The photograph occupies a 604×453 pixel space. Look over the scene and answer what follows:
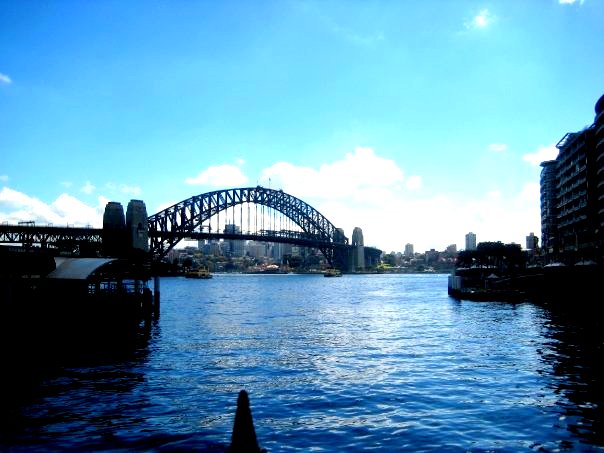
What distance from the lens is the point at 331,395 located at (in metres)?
21.7

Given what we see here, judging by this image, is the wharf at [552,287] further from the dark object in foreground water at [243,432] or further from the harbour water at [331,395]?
the dark object in foreground water at [243,432]

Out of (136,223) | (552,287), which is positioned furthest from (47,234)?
(552,287)

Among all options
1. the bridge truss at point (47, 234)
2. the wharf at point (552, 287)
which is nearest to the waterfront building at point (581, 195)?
the wharf at point (552, 287)

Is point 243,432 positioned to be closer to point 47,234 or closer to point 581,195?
point 581,195

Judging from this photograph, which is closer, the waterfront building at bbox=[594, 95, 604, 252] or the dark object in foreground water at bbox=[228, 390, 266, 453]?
the dark object in foreground water at bbox=[228, 390, 266, 453]

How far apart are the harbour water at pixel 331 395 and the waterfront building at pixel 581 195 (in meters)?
53.8

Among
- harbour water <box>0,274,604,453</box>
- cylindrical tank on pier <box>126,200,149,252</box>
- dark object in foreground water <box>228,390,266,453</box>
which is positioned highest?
cylindrical tank on pier <box>126,200,149,252</box>

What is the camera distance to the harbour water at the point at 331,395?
16.3m

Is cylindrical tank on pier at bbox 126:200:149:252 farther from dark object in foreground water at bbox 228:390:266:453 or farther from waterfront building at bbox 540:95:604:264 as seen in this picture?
dark object in foreground water at bbox 228:390:266:453

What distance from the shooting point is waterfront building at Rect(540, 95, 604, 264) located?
279ft

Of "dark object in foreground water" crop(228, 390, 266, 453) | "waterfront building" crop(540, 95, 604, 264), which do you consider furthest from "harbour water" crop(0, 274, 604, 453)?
"waterfront building" crop(540, 95, 604, 264)

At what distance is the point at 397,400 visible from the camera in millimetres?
20984

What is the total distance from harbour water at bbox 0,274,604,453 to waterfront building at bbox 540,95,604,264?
5381 cm

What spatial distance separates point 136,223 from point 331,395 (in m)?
75.4
